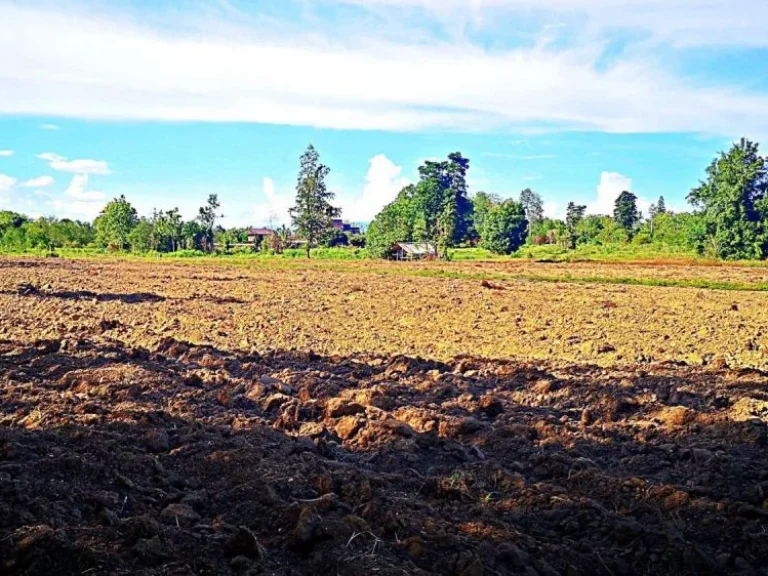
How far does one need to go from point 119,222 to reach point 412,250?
108ft

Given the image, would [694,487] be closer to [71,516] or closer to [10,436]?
[71,516]

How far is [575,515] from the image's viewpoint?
5797mm

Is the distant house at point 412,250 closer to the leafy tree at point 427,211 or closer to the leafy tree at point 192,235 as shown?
the leafy tree at point 427,211

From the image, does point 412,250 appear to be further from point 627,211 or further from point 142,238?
point 627,211

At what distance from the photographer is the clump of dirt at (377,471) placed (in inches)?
193

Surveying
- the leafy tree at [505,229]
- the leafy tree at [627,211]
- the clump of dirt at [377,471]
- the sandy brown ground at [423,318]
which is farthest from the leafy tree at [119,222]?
the clump of dirt at [377,471]

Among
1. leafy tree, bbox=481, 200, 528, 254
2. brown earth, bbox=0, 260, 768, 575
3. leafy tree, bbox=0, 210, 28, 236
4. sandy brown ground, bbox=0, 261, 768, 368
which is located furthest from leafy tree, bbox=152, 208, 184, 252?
brown earth, bbox=0, 260, 768, 575

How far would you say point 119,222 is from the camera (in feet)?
267

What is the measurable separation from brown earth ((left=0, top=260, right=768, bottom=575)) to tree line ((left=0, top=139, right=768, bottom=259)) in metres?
55.1

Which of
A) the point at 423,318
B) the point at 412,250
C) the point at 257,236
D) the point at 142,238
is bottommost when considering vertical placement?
the point at 423,318

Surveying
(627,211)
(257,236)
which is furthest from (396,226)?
(627,211)

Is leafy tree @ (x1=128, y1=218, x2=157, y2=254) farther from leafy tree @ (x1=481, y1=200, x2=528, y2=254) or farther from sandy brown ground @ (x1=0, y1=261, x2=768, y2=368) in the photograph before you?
sandy brown ground @ (x1=0, y1=261, x2=768, y2=368)

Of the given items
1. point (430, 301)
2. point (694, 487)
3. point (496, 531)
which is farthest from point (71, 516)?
point (430, 301)

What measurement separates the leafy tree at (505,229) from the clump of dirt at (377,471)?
68926 millimetres
